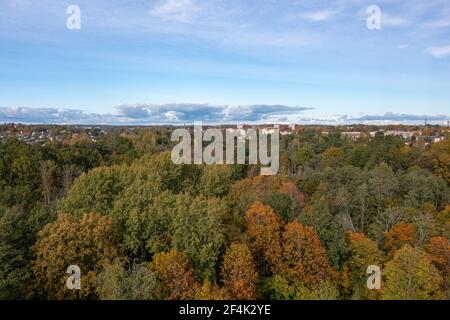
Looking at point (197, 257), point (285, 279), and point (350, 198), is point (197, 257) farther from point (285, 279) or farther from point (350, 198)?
point (350, 198)

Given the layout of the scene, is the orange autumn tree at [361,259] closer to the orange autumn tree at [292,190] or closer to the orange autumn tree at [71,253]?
the orange autumn tree at [292,190]

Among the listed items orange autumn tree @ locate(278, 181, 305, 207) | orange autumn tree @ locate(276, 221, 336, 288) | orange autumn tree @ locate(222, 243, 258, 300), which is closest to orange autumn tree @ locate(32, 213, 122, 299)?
orange autumn tree @ locate(222, 243, 258, 300)

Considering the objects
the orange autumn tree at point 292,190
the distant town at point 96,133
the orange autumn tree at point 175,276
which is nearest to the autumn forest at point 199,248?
the orange autumn tree at point 175,276

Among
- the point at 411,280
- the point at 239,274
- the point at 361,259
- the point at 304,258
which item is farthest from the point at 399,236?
the point at 239,274

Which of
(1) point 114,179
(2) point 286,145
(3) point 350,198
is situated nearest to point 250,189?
(3) point 350,198

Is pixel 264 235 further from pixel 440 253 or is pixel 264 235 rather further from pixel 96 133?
pixel 96 133

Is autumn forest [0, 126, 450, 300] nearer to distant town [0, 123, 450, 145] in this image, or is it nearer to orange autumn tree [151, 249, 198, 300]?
orange autumn tree [151, 249, 198, 300]
